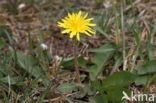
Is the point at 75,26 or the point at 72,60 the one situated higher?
the point at 75,26

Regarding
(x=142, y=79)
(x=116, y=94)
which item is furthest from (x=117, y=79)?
(x=142, y=79)

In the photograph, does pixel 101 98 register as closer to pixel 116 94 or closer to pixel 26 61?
pixel 116 94

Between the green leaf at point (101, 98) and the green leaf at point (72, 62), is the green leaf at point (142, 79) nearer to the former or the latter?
the green leaf at point (101, 98)

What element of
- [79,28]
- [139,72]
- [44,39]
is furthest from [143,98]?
[44,39]

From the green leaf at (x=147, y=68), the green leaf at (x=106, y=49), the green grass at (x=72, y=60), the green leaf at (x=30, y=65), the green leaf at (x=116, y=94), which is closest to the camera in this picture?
the green leaf at (x=116, y=94)

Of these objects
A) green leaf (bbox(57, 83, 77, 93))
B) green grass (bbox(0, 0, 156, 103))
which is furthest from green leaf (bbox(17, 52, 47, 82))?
green leaf (bbox(57, 83, 77, 93))

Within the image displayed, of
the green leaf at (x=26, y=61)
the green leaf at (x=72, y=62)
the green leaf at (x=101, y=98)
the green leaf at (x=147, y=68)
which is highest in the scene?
the green leaf at (x=26, y=61)

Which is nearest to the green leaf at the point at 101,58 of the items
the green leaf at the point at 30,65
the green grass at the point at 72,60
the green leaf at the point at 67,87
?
the green grass at the point at 72,60

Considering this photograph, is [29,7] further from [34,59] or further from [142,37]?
[142,37]
